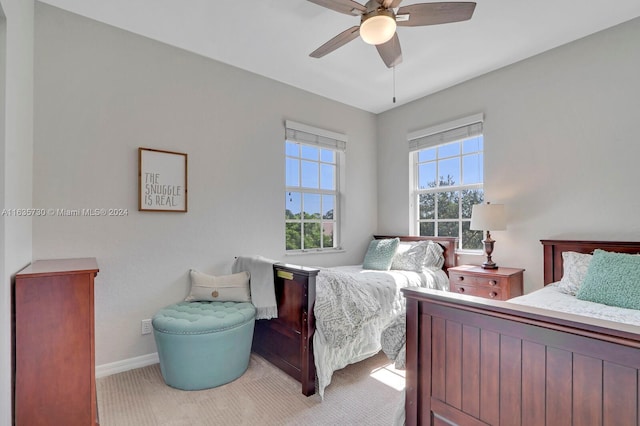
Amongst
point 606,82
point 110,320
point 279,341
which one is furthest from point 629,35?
point 110,320

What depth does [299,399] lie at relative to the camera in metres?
2.21

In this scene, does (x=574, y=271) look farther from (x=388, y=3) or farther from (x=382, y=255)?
(x=388, y=3)

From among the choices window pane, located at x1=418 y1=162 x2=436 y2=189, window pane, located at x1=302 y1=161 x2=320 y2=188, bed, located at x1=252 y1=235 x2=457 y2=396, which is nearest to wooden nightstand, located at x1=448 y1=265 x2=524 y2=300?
bed, located at x1=252 y1=235 x2=457 y2=396

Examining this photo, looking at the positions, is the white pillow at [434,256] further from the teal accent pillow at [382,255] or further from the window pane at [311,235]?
the window pane at [311,235]

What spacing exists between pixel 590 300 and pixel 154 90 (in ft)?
12.1

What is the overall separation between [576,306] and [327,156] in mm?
2967

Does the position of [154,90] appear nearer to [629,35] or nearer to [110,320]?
[110,320]

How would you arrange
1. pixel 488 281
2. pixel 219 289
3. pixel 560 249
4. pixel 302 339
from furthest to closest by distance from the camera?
pixel 488 281 → pixel 560 249 → pixel 219 289 → pixel 302 339

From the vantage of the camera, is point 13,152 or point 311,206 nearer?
point 13,152

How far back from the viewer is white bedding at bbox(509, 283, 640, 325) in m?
1.80

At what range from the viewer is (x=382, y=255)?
12.3 feet

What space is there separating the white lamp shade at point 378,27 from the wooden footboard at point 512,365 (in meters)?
1.42

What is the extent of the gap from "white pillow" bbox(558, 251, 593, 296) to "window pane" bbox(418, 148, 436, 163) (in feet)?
6.17

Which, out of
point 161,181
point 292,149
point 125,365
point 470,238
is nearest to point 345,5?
point 161,181
